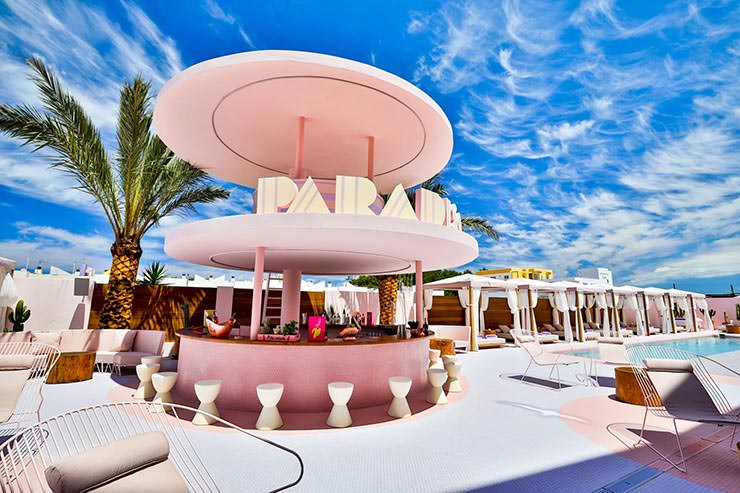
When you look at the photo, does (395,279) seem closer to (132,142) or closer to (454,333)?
(454,333)

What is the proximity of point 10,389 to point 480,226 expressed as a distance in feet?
55.0

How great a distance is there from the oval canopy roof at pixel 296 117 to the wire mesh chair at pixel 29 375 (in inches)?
213

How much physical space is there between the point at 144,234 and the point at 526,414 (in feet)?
41.9

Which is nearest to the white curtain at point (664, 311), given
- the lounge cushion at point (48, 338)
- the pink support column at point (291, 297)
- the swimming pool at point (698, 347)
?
the swimming pool at point (698, 347)

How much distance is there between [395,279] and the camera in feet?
58.2

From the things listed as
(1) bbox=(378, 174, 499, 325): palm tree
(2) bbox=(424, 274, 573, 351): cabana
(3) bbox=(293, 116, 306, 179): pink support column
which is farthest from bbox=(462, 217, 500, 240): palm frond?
(3) bbox=(293, 116, 306, 179): pink support column

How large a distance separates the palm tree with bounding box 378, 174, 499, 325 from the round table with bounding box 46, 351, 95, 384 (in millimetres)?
11100

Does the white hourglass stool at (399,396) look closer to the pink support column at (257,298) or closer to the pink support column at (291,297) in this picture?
the pink support column at (257,298)

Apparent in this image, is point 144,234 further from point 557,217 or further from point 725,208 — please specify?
point 725,208

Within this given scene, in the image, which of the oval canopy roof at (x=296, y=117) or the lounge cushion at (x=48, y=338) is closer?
the oval canopy roof at (x=296, y=117)

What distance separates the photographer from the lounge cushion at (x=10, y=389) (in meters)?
4.29

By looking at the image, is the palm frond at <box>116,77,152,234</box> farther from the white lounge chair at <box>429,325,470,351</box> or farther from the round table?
the white lounge chair at <box>429,325,470,351</box>

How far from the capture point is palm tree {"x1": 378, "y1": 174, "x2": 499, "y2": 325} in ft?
56.1

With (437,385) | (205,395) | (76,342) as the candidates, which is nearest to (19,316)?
(76,342)
